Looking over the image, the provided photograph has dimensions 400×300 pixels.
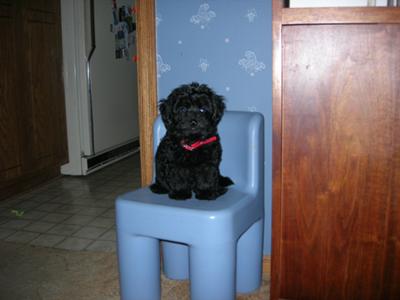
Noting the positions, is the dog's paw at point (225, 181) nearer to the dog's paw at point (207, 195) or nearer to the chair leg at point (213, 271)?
the dog's paw at point (207, 195)

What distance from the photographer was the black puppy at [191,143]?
156 cm

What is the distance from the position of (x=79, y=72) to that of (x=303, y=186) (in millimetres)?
3103

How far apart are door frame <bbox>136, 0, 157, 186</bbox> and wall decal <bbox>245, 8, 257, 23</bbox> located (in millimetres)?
441

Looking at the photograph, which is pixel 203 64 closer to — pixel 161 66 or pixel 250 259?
pixel 161 66

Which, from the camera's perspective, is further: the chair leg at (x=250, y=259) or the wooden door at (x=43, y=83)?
the wooden door at (x=43, y=83)

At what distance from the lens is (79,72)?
4027mm

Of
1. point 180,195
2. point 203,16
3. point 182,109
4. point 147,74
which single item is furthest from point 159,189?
point 203,16

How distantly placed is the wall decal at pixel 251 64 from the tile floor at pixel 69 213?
129 cm

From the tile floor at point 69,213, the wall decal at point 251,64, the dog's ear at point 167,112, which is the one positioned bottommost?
the tile floor at point 69,213

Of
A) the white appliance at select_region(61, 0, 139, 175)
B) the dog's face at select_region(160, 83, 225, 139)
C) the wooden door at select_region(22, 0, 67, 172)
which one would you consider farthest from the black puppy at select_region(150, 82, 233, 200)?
the white appliance at select_region(61, 0, 139, 175)

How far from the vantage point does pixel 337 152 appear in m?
1.40

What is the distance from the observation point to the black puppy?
156cm

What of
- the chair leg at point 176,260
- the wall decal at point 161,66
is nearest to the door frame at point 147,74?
the wall decal at point 161,66

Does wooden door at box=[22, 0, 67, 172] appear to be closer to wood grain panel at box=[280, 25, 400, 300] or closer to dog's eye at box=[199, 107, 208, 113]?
dog's eye at box=[199, 107, 208, 113]
